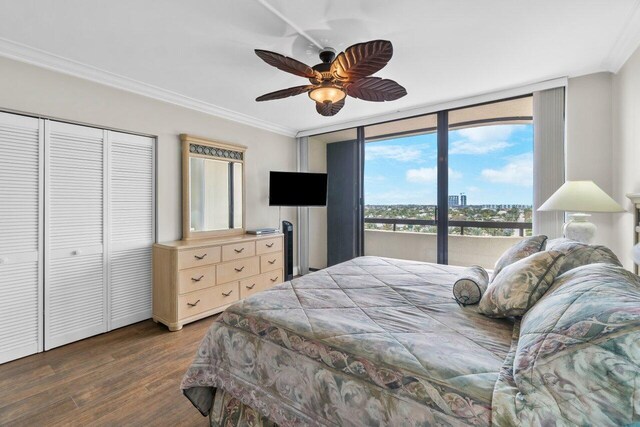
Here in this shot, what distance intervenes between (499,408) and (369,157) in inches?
154

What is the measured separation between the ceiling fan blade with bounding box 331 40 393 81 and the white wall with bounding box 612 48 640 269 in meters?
1.99

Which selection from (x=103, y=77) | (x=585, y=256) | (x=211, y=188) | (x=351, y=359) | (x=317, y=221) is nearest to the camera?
(x=351, y=359)

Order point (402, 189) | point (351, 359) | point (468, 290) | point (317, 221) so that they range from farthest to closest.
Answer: point (317, 221) < point (402, 189) < point (468, 290) < point (351, 359)

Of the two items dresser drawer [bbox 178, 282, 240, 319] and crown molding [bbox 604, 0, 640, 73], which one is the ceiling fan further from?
dresser drawer [bbox 178, 282, 240, 319]

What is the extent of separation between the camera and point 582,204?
2123mm

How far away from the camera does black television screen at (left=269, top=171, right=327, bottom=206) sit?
4207 millimetres

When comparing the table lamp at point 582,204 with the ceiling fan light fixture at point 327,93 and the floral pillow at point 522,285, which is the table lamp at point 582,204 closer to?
the floral pillow at point 522,285

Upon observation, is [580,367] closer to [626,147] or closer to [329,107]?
[329,107]

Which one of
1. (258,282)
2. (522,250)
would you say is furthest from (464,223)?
(258,282)

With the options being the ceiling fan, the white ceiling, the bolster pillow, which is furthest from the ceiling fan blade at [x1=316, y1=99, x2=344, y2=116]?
the bolster pillow

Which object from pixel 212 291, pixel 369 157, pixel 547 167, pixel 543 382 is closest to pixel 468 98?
pixel 547 167

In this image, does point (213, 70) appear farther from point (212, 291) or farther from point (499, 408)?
point (499, 408)

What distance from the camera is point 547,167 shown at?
2934mm

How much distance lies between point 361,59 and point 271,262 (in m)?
2.87
